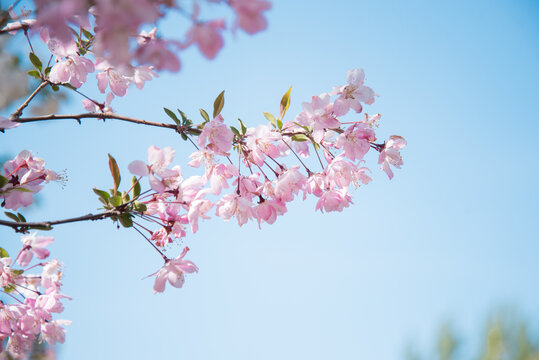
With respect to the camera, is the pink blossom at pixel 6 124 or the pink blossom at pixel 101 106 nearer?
the pink blossom at pixel 6 124

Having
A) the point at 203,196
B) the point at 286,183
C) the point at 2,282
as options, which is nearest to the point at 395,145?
the point at 286,183

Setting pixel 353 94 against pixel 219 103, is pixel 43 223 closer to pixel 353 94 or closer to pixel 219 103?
pixel 219 103

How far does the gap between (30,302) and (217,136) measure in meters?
0.86

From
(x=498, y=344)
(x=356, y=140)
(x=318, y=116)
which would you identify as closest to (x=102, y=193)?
(x=318, y=116)

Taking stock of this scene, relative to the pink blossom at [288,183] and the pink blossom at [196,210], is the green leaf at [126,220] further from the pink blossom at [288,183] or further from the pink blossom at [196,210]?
the pink blossom at [288,183]

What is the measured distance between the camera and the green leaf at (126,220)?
3.20 ft

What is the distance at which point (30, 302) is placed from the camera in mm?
1355

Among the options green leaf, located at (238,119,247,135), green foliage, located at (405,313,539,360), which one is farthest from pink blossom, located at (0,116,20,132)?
green foliage, located at (405,313,539,360)

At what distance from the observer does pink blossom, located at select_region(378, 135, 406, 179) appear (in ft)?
4.04

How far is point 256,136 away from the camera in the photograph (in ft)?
3.79

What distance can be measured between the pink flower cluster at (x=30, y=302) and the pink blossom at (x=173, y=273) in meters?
0.43

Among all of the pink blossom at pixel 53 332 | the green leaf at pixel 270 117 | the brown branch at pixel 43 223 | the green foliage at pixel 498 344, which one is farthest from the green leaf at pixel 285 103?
the green foliage at pixel 498 344

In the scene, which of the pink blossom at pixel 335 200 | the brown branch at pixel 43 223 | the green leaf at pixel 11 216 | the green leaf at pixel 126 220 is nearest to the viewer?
the brown branch at pixel 43 223

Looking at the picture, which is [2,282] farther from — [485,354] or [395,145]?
[485,354]
